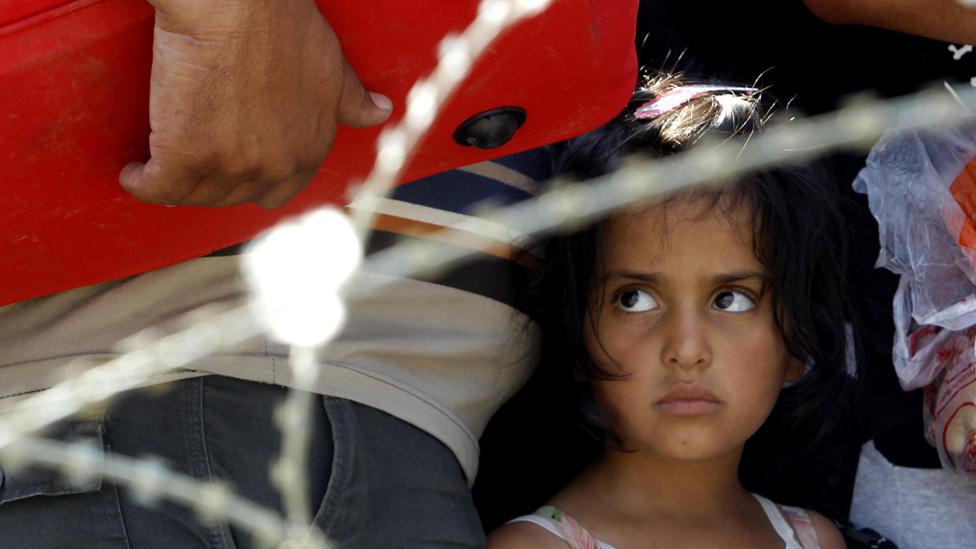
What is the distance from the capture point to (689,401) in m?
1.41

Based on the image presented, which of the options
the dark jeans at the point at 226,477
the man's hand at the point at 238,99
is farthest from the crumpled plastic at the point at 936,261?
the man's hand at the point at 238,99

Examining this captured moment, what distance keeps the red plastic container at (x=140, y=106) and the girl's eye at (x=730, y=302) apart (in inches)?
15.3

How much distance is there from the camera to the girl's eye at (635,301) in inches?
56.4

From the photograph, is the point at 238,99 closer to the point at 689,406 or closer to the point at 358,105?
the point at 358,105

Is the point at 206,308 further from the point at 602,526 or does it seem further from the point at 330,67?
the point at 602,526

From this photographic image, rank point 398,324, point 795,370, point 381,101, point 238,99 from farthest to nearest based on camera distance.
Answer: point 795,370 < point 398,324 < point 381,101 < point 238,99

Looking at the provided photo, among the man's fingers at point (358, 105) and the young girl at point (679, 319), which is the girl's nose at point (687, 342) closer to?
the young girl at point (679, 319)

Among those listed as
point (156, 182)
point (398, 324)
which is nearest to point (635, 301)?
point (398, 324)

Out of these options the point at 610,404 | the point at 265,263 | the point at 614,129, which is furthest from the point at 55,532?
the point at 614,129

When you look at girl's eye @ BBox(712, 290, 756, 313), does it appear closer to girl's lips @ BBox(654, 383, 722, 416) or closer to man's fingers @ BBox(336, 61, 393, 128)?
girl's lips @ BBox(654, 383, 722, 416)

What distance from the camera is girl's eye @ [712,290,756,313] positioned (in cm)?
144

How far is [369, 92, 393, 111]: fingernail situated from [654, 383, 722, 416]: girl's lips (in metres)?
0.56

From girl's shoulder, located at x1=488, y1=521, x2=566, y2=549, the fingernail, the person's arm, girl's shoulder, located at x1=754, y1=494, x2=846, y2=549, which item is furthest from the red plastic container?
girl's shoulder, located at x1=754, y1=494, x2=846, y2=549

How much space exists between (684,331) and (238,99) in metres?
0.68
